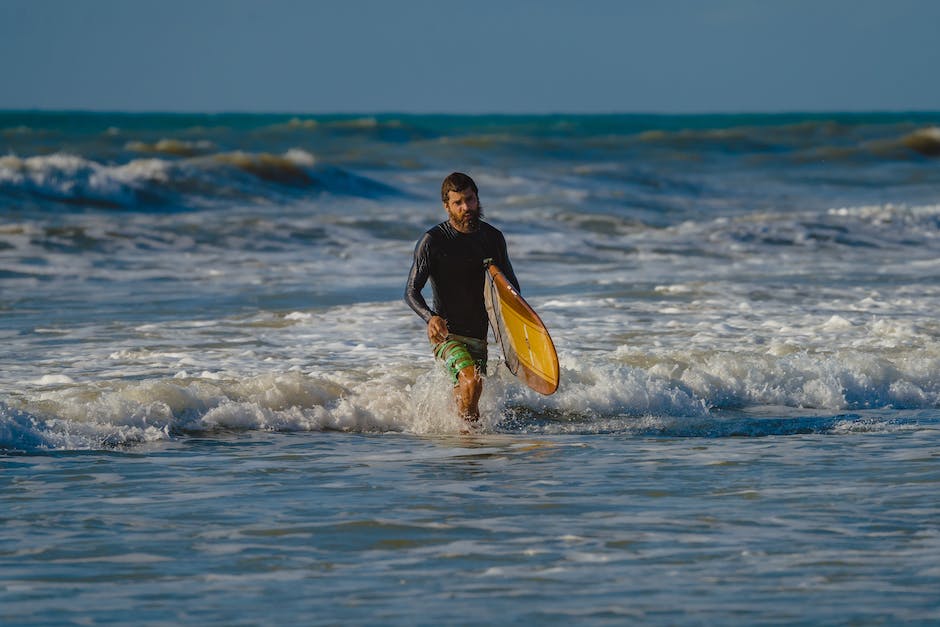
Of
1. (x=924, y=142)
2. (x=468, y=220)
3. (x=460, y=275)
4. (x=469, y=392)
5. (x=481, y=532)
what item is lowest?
(x=481, y=532)

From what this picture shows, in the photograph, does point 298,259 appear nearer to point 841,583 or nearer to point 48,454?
point 48,454

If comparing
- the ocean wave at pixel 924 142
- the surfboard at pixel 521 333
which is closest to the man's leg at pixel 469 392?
the surfboard at pixel 521 333

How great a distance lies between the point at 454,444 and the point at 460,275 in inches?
37.1

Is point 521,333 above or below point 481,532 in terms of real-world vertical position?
above

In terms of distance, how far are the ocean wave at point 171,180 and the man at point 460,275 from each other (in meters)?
20.2

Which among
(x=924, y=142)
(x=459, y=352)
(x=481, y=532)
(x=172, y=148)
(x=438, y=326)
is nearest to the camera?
(x=481, y=532)

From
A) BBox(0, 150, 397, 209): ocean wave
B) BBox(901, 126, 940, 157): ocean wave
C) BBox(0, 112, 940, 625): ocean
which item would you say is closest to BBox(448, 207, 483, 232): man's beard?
BBox(0, 112, 940, 625): ocean

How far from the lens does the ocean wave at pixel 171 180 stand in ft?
89.6

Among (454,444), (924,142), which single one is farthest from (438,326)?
(924,142)

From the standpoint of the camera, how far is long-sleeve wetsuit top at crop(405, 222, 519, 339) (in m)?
7.84

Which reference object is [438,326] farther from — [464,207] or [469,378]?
[464,207]

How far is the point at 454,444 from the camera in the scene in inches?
312

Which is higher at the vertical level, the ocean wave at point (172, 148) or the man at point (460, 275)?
the ocean wave at point (172, 148)

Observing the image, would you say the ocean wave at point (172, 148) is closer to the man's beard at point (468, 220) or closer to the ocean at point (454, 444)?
the ocean at point (454, 444)
